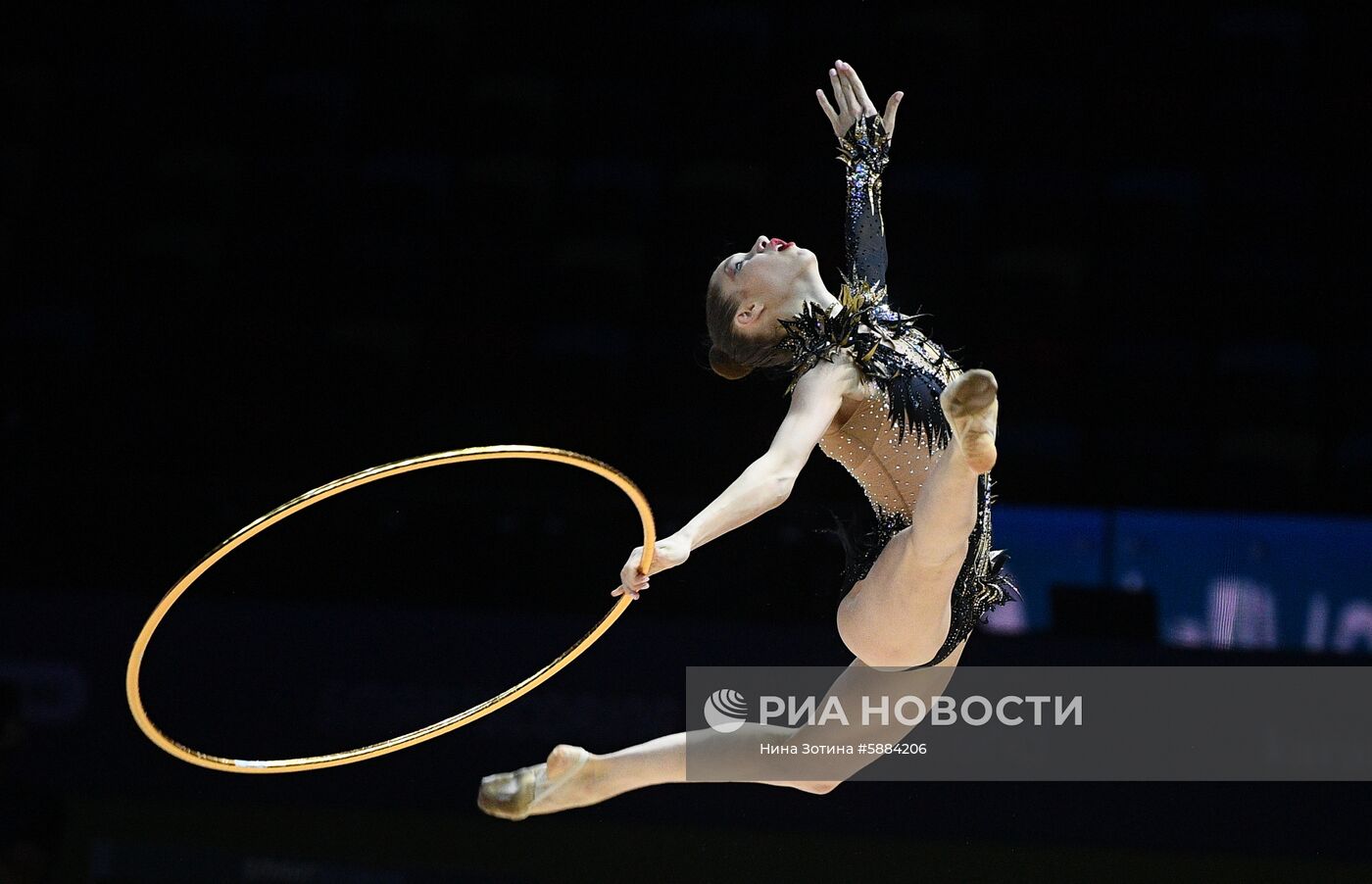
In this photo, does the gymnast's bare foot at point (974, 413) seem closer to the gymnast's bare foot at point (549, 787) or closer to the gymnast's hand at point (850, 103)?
the gymnast's hand at point (850, 103)

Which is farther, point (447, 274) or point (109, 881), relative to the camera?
point (447, 274)

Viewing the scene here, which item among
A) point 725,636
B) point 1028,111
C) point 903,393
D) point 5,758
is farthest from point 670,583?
point 1028,111

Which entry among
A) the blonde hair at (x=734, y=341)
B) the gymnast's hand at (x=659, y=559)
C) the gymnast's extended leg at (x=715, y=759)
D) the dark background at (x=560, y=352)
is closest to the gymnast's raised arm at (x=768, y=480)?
the gymnast's hand at (x=659, y=559)

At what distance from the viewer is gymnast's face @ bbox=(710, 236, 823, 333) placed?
A: 3.53 meters

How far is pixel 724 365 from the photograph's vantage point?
12.0 ft

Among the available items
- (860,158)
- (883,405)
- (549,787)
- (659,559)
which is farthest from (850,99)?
(549,787)

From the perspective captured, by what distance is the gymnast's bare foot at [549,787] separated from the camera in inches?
142

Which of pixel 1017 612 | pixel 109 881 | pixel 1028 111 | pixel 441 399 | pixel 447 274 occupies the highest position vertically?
pixel 1028 111

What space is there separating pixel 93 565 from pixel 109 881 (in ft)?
3.25

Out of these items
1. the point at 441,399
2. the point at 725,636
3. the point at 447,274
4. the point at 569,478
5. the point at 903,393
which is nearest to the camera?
the point at 903,393

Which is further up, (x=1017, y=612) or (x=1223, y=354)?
(x=1223, y=354)

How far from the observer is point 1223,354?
5.92 meters

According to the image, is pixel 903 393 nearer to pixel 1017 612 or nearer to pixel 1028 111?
pixel 1017 612

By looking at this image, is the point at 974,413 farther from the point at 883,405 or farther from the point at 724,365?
the point at 724,365
